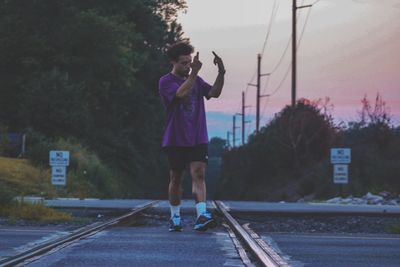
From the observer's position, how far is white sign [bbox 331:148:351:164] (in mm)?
28719

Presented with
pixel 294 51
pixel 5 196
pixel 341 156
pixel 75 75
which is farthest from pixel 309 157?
pixel 5 196

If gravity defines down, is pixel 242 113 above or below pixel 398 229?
above

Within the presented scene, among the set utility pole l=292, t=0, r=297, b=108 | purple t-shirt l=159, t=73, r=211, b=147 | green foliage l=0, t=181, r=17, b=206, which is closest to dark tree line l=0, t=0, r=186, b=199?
utility pole l=292, t=0, r=297, b=108

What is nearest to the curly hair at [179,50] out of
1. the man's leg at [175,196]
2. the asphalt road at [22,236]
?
the man's leg at [175,196]

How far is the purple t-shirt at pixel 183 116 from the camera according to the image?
8.37m

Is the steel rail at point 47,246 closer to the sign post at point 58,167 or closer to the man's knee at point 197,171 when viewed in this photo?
the man's knee at point 197,171

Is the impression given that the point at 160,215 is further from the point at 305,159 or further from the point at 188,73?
the point at 305,159

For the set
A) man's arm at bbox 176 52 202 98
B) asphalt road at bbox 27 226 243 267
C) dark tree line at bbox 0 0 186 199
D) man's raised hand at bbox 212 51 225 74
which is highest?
dark tree line at bbox 0 0 186 199

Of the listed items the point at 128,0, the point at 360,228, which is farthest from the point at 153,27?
the point at 360,228

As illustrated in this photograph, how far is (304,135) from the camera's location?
162ft

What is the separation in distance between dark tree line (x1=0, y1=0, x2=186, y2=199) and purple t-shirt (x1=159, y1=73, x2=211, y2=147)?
2932cm

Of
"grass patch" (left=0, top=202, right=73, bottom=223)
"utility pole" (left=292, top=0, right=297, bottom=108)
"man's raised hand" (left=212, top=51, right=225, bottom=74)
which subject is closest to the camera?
"man's raised hand" (left=212, top=51, right=225, bottom=74)

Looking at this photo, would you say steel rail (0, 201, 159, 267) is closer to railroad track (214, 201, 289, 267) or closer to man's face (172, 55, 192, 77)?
railroad track (214, 201, 289, 267)

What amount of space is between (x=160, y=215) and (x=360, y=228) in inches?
136
